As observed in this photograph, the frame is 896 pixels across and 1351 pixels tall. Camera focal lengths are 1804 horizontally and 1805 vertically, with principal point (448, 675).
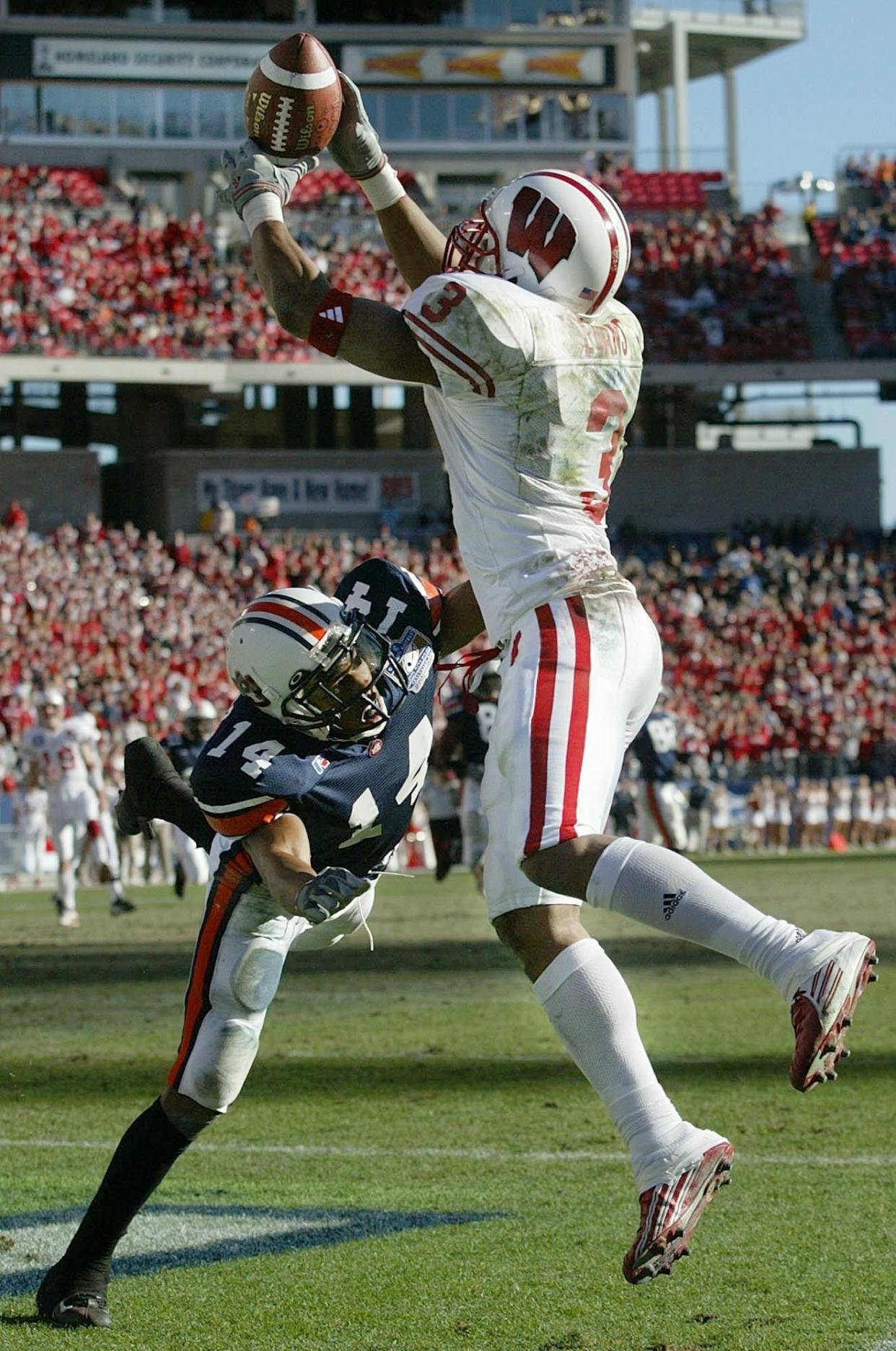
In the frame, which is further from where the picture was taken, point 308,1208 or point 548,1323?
point 308,1208

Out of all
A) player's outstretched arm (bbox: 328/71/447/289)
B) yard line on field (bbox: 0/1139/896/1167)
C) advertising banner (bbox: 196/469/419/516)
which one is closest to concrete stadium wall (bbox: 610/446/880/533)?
advertising banner (bbox: 196/469/419/516)

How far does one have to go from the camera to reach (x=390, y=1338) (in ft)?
11.2

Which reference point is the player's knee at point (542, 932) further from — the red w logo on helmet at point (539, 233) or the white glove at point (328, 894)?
the red w logo on helmet at point (539, 233)

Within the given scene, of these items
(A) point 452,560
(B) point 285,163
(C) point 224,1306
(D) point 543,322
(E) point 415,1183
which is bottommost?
(A) point 452,560

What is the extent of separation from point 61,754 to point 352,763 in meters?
10.8

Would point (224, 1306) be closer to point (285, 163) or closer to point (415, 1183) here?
point (415, 1183)

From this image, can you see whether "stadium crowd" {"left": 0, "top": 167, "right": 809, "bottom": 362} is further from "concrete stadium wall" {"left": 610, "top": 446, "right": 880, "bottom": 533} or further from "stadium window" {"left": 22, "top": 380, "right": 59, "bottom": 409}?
"stadium window" {"left": 22, "top": 380, "right": 59, "bottom": 409}

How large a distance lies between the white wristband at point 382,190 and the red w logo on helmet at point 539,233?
58cm

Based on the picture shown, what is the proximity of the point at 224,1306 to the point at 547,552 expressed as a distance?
5.46 feet

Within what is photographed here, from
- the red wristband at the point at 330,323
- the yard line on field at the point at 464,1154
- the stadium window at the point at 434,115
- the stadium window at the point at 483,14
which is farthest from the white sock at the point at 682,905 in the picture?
the stadium window at the point at 483,14

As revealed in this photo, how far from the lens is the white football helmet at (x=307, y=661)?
3781mm

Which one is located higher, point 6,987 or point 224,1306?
point 224,1306

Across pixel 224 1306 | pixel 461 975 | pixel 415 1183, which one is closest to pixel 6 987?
pixel 461 975

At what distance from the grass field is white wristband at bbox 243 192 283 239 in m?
2.22
